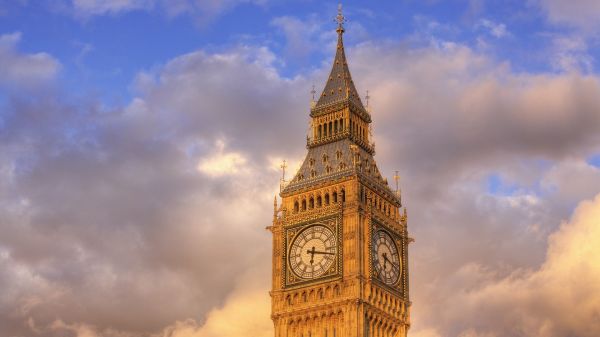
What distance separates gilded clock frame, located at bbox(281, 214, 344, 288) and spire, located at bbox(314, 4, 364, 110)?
16.1 meters

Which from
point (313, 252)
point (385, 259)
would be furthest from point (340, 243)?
point (385, 259)

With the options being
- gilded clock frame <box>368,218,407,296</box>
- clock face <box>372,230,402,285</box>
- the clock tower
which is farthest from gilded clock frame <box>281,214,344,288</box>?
clock face <box>372,230,402,285</box>

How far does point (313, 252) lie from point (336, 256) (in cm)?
316

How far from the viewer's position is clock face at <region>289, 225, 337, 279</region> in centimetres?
12700

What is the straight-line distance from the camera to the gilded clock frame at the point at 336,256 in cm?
12562

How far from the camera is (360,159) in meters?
133

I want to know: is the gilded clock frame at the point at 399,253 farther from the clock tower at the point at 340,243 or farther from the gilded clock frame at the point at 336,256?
the gilded clock frame at the point at 336,256

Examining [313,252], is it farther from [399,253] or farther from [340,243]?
[399,253]

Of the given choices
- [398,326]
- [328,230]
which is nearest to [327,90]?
[328,230]

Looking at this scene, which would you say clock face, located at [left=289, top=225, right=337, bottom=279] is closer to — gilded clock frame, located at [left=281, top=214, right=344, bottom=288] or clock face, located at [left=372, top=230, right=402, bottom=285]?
gilded clock frame, located at [left=281, top=214, right=344, bottom=288]

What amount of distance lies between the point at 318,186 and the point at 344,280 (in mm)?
12030

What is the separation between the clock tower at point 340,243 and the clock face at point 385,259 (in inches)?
4.2

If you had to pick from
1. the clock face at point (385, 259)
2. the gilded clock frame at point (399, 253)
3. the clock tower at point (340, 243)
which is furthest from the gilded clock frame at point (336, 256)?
the clock face at point (385, 259)

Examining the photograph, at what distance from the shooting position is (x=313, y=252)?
420 ft
